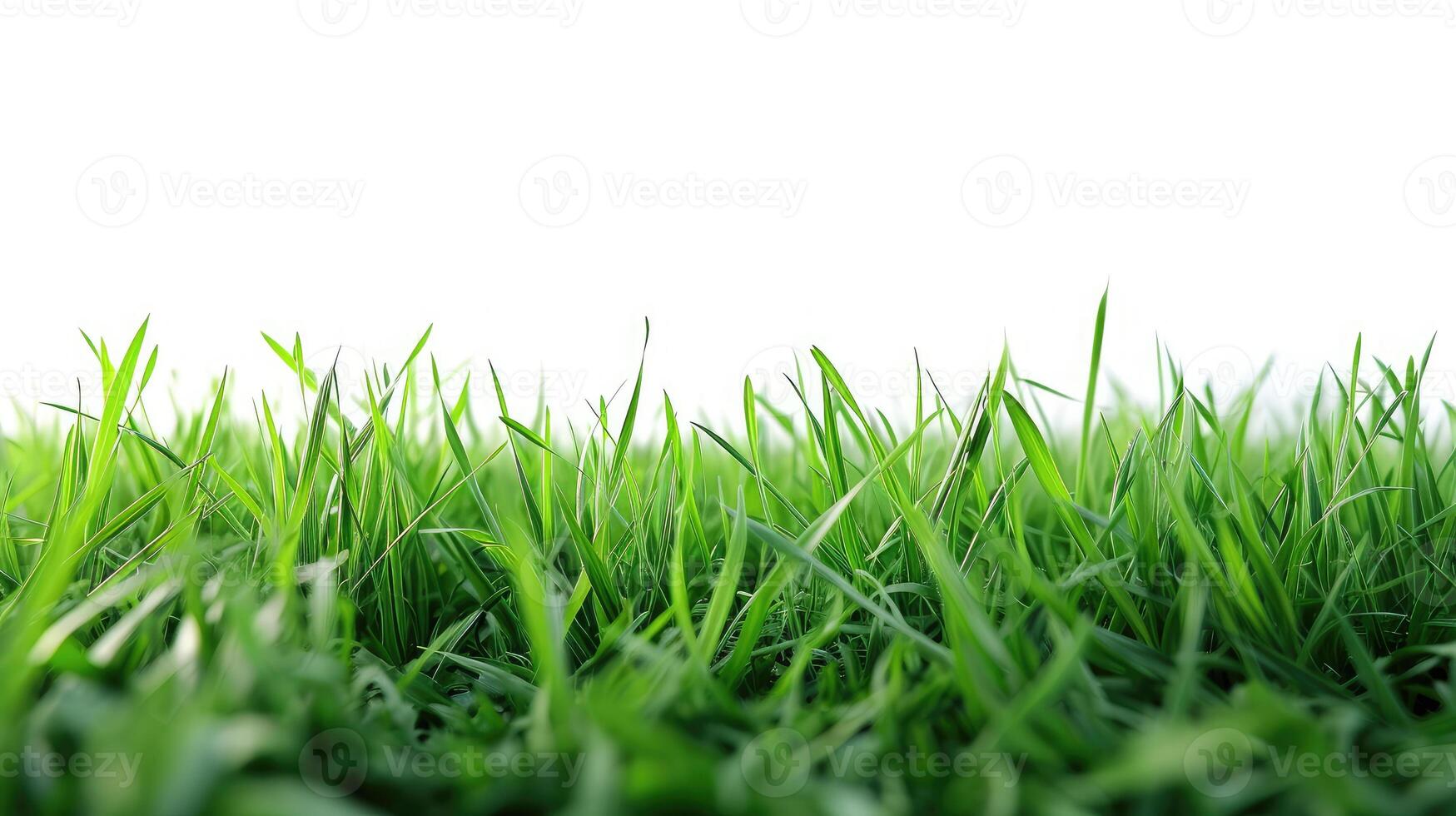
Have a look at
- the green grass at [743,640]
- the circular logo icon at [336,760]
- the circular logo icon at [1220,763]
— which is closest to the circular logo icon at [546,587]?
the green grass at [743,640]

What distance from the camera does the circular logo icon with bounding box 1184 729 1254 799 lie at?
1.40 feet

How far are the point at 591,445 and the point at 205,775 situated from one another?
1.90 feet

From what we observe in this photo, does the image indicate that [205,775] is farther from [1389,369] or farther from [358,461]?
[1389,369]

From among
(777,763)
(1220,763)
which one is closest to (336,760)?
(777,763)

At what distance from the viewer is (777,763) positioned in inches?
18.4

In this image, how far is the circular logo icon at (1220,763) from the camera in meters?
0.43

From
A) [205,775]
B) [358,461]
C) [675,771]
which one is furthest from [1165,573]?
[358,461]

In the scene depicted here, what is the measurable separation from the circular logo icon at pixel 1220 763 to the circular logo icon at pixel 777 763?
20 cm

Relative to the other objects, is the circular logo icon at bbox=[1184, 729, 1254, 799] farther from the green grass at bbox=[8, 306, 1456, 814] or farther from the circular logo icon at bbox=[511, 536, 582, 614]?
the circular logo icon at bbox=[511, 536, 582, 614]

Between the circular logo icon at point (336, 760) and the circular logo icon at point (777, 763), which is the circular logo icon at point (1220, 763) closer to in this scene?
the circular logo icon at point (777, 763)

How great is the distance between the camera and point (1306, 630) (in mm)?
701

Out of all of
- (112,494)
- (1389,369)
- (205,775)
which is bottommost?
(112,494)

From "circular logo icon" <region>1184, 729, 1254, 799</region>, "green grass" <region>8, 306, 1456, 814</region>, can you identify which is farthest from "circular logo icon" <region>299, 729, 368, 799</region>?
"circular logo icon" <region>1184, 729, 1254, 799</region>

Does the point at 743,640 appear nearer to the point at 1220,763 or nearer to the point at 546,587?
the point at 546,587
